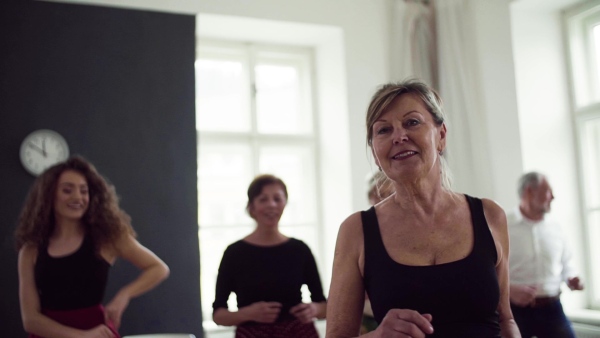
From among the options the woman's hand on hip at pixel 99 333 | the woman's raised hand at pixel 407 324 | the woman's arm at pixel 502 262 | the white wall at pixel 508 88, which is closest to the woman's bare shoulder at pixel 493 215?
the woman's arm at pixel 502 262

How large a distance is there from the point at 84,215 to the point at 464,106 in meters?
3.17

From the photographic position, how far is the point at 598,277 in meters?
4.94

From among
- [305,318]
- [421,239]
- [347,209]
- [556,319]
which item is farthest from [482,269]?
[347,209]

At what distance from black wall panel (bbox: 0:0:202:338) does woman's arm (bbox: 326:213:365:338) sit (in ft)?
10.4

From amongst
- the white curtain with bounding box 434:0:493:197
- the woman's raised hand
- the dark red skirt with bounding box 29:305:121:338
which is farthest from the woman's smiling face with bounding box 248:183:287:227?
the white curtain with bounding box 434:0:493:197

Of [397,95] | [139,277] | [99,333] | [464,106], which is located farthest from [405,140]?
[464,106]

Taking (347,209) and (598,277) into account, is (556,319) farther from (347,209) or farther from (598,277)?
(347,209)

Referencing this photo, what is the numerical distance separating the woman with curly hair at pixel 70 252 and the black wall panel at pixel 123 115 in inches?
50.3

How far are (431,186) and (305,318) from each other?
150 cm

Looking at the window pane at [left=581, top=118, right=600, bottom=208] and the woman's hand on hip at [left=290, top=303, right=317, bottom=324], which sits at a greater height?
the window pane at [left=581, top=118, right=600, bottom=208]

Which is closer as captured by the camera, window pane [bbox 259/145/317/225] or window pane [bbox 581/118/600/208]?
window pane [bbox 581/118/600/208]

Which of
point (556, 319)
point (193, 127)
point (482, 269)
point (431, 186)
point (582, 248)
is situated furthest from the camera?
point (582, 248)

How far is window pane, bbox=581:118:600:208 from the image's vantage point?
498 centimetres

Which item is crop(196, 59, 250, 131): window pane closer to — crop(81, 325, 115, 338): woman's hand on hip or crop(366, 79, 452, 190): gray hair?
crop(81, 325, 115, 338): woman's hand on hip
